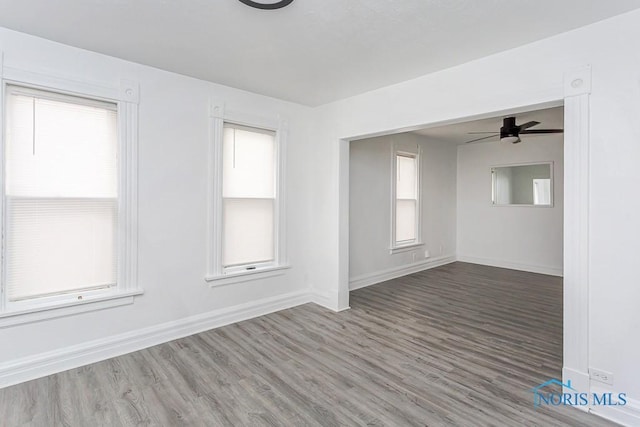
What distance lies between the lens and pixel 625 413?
210 cm

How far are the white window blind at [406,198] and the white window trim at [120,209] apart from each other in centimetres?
434

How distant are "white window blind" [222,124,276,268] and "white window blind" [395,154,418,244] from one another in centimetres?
278

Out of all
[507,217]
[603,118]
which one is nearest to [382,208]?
[507,217]

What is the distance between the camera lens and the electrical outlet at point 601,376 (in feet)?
7.20

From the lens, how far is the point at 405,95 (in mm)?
3400

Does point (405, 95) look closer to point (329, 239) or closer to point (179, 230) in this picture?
point (329, 239)

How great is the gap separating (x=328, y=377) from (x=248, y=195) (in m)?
2.27

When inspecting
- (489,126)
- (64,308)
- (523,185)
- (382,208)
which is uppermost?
(489,126)

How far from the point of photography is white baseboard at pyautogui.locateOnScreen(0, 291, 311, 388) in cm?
255

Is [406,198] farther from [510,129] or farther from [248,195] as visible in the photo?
[248,195]

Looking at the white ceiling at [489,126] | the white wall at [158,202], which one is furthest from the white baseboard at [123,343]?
the white ceiling at [489,126]

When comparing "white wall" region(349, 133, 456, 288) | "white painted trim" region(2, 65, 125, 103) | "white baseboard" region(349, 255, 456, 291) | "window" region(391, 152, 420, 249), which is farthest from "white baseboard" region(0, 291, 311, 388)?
"window" region(391, 152, 420, 249)

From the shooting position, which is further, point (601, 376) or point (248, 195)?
point (248, 195)

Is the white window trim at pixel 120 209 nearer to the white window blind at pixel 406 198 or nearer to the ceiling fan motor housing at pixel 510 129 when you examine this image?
the white window blind at pixel 406 198
